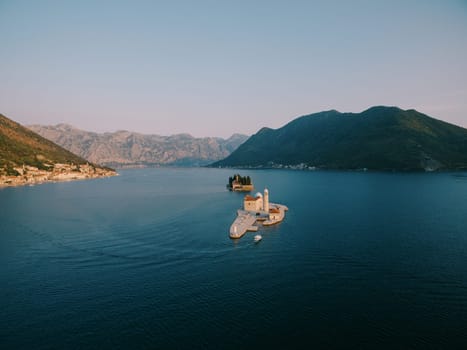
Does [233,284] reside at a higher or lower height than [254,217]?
lower

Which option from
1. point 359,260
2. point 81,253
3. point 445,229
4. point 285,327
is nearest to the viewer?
point 285,327

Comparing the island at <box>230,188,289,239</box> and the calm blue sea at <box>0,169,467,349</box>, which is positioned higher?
the island at <box>230,188,289,239</box>

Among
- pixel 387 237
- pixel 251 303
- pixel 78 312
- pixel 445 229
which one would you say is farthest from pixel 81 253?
pixel 445 229

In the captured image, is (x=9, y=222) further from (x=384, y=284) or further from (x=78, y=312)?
(x=384, y=284)

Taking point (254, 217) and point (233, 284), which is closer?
point (233, 284)

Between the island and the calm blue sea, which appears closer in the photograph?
the calm blue sea
